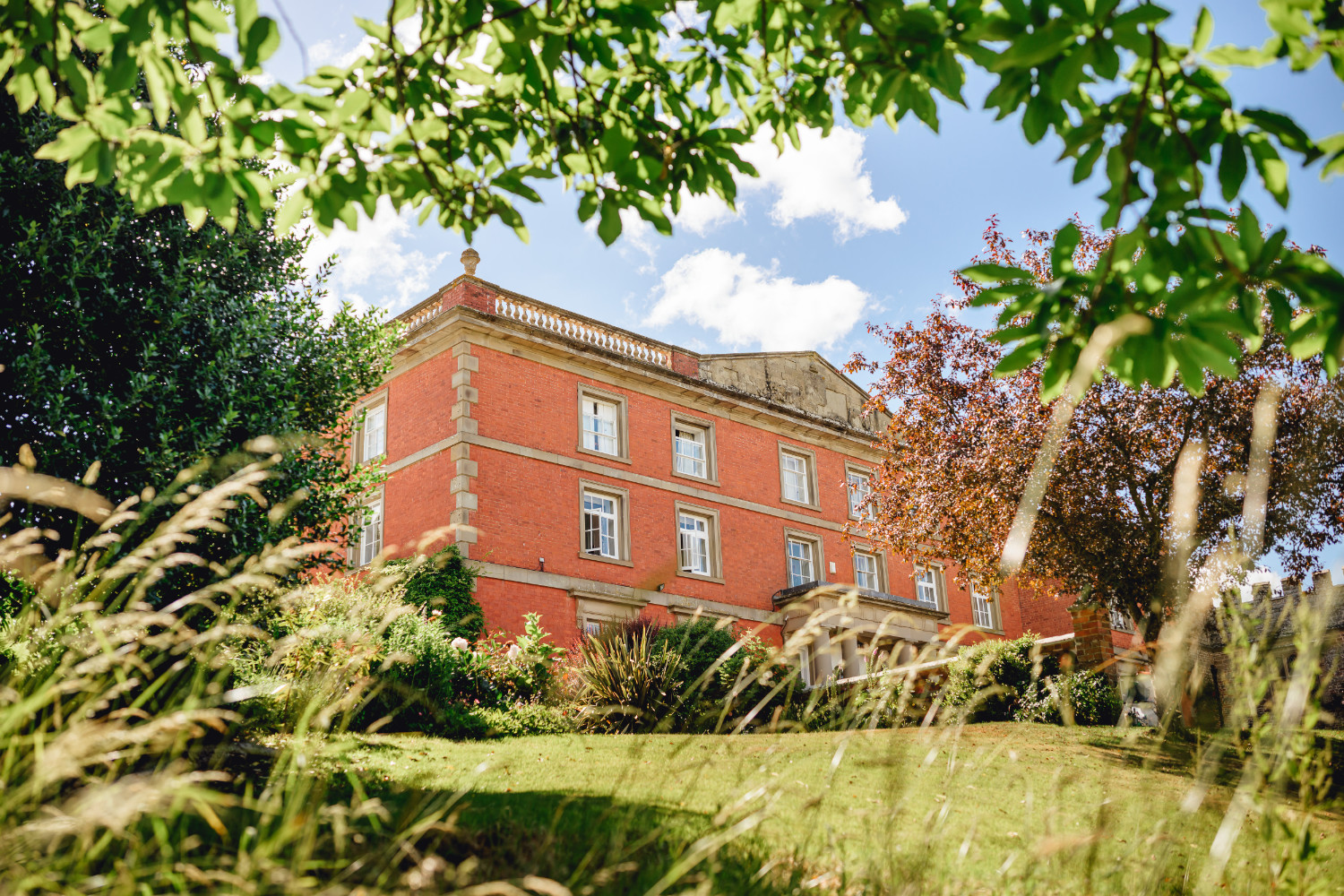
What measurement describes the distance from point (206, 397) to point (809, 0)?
328 inches

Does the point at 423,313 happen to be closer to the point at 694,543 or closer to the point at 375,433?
the point at 375,433

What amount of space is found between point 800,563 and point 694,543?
12.1 feet

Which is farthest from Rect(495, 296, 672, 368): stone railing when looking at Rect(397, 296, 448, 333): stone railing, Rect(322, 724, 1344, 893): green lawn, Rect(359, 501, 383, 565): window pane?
Result: Rect(322, 724, 1344, 893): green lawn

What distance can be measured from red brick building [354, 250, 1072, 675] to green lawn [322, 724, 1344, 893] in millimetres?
7861

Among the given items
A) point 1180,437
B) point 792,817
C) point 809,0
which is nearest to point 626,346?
point 1180,437

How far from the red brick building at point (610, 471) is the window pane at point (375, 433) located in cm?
5

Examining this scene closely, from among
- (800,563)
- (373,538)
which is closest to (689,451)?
(800,563)

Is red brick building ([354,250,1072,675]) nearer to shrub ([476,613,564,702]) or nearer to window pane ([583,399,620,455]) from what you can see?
window pane ([583,399,620,455])

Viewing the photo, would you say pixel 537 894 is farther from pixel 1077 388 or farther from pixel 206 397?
pixel 206 397

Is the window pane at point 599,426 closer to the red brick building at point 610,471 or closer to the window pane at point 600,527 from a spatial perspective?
the red brick building at point 610,471

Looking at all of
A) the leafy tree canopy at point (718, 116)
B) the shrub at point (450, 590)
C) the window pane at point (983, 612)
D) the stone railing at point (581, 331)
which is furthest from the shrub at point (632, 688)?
the window pane at point (983, 612)

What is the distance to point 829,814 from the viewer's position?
5.48 metres

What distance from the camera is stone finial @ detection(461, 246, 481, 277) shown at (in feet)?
65.3

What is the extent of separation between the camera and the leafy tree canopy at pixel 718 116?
281 centimetres
